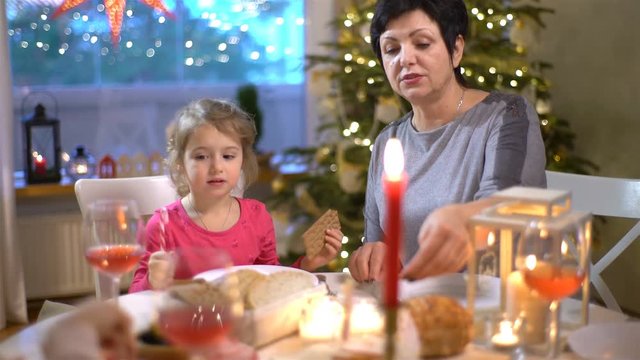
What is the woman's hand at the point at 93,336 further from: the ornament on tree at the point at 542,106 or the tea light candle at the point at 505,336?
the ornament on tree at the point at 542,106

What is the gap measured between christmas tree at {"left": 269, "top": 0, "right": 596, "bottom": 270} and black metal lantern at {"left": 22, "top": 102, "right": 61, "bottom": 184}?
1054mm

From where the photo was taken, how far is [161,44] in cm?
483

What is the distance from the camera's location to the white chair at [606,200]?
2.42m

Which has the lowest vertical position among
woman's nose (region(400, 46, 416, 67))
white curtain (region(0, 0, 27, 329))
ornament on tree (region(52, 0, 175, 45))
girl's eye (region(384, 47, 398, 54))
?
white curtain (region(0, 0, 27, 329))

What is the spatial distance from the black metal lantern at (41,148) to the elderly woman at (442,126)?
2411 millimetres

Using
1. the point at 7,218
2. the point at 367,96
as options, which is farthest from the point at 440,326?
the point at 7,218

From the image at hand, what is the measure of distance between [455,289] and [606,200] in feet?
2.77

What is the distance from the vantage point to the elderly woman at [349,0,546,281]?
2205 mm

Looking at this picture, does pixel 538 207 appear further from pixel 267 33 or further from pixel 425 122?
pixel 267 33

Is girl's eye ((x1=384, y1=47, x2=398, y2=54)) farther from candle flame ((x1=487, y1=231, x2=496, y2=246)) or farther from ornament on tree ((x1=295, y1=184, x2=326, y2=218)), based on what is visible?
ornament on tree ((x1=295, y1=184, x2=326, y2=218))

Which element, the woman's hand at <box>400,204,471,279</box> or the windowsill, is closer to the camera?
the woman's hand at <box>400,204,471,279</box>

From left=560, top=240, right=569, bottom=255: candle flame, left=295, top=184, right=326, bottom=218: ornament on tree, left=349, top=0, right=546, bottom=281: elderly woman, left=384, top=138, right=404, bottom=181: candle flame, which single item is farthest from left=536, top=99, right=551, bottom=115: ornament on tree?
left=384, top=138, right=404, bottom=181: candle flame

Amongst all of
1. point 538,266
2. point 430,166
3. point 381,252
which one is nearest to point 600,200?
point 430,166

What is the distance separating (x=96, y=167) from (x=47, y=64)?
1.80ft
